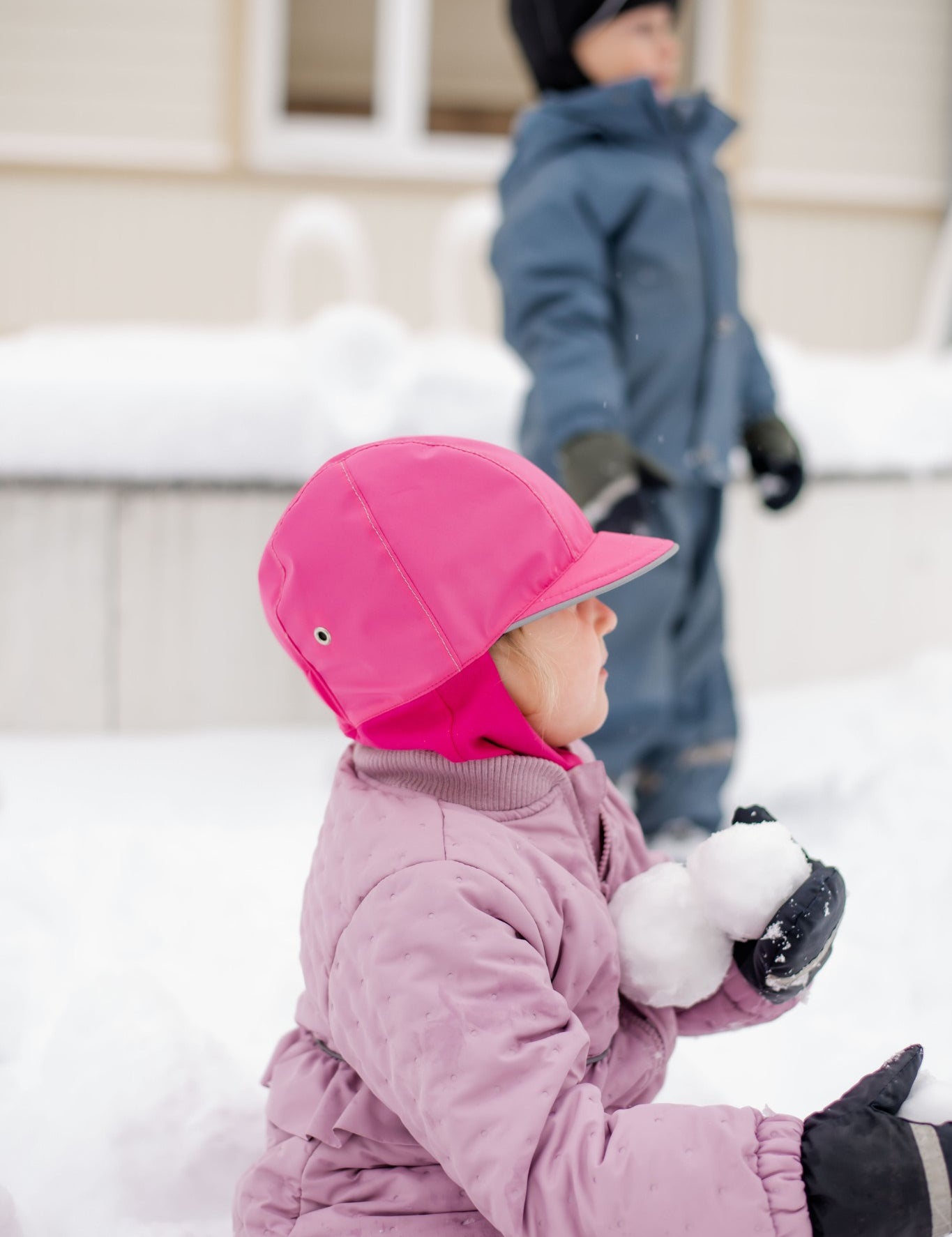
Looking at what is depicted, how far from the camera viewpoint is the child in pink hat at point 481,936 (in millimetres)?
648

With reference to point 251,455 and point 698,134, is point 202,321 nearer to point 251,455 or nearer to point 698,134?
point 251,455

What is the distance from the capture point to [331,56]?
5746 mm

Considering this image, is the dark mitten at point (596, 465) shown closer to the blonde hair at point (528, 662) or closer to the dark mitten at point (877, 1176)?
the blonde hair at point (528, 662)

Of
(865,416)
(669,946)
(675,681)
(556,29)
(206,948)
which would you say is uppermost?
(556,29)

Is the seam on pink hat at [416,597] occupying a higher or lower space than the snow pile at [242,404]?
higher

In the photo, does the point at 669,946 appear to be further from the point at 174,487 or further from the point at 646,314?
the point at 174,487

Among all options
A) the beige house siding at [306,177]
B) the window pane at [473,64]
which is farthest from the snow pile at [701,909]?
the window pane at [473,64]

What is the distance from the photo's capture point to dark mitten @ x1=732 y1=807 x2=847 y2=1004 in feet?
2.55

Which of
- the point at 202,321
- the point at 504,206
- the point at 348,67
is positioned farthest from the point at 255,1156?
the point at 348,67

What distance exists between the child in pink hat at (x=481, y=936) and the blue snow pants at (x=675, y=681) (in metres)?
0.79

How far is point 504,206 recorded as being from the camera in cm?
181

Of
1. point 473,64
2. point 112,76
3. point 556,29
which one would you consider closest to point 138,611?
point 556,29

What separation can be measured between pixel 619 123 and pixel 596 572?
112 centimetres

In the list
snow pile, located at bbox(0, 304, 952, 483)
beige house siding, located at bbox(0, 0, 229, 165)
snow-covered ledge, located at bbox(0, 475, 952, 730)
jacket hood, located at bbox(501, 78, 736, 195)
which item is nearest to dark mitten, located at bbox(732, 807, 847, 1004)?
jacket hood, located at bbox(501, 78, 736, 195)
